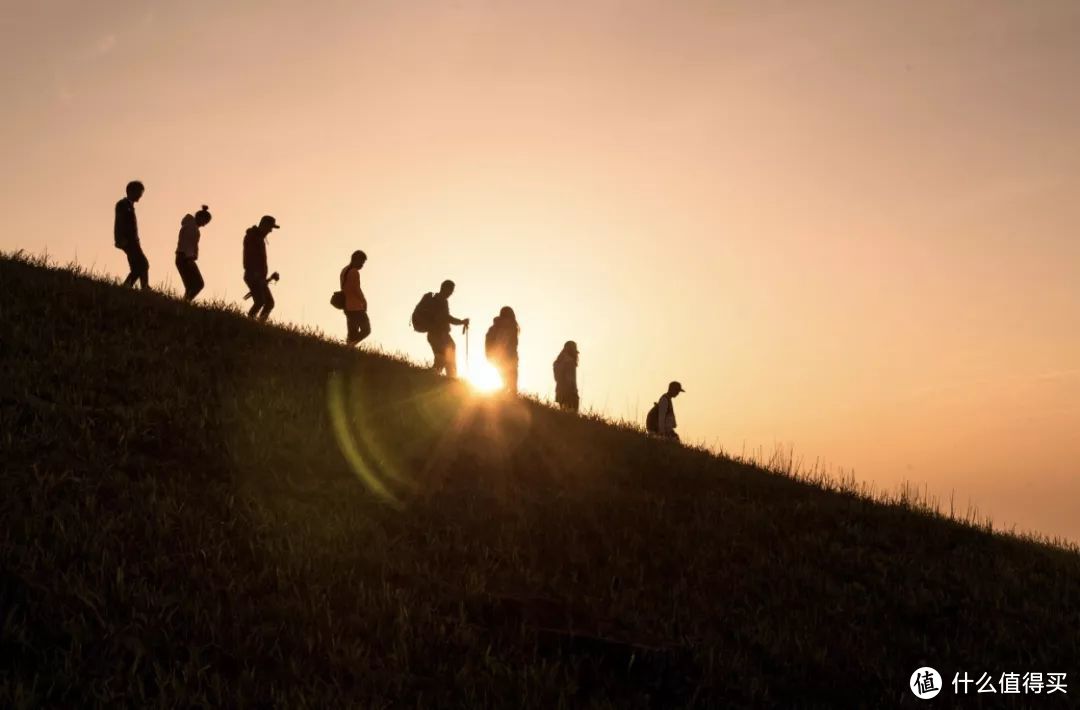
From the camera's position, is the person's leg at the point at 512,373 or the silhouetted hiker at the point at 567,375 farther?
the silhouetted hiker at the point at 567,375

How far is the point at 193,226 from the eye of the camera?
629 inches

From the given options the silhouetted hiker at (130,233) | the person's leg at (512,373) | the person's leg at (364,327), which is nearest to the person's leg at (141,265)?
the silhouetted hiker at (130,233)

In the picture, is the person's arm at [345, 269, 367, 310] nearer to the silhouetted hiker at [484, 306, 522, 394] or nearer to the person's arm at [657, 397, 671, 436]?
the silhouetted hiker at [484, 306, 522, 394]

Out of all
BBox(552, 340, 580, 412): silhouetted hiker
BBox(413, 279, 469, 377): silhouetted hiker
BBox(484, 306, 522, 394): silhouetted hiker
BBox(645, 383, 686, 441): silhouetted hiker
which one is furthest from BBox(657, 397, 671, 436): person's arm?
BBox(413, 279, 469, 377): silhouetted hiker

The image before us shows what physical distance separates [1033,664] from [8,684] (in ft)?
26.6

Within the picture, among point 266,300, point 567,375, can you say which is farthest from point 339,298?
point 567,375

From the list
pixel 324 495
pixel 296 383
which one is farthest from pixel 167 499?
pixel 296 383

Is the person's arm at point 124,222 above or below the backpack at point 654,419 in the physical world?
above

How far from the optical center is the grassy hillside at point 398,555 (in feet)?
19.1

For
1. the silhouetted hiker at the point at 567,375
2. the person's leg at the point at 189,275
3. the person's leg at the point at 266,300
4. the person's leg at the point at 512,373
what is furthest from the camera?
the silhouetted hiker at the point at 567,375

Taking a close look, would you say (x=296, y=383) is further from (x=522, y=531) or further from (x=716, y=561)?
(x=716, y=561)

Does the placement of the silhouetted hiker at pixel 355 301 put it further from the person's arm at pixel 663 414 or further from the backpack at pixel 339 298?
the person's arm at pixel 663 414

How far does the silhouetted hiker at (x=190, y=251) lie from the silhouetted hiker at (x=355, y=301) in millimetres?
2624

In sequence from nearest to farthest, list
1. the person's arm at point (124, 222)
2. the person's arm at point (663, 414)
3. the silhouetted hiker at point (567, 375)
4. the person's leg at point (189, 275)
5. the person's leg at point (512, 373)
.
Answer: the person's arm at point (124, 222), the person's leg at point (189, 275), the person's arm at point (663, 414), the person's leg at point (512, 373), the silhouetted hiker at point (567, 375)
